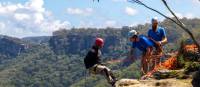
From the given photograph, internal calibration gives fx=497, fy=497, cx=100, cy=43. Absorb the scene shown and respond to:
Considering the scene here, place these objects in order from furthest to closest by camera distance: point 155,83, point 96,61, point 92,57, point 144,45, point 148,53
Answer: point 148,53, point 144,45, point 155,83, point 96,61, point 92,57

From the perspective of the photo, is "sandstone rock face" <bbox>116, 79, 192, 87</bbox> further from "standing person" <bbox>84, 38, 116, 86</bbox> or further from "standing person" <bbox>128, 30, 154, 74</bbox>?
"standing person" <bbox>128, 30, 154, 74</bbox>

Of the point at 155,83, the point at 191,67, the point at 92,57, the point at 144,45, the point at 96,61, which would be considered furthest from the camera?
the point at 144,45

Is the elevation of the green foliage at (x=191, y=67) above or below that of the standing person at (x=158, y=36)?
below

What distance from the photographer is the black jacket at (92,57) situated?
13.5m

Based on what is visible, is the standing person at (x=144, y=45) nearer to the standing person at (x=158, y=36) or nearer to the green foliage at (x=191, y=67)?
the standing person at (x=158, y=36)

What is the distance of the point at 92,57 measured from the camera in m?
13.6

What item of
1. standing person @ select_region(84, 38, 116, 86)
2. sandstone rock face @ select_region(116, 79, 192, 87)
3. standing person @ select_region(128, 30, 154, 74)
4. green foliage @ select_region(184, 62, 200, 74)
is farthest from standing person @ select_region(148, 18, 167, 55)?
standing person @ select_region(84, 38, 116, 86)

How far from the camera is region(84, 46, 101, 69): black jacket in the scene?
13.5m

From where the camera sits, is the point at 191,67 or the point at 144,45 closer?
the point at 191,67

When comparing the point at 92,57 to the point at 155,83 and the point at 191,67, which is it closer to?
the point at 155,83

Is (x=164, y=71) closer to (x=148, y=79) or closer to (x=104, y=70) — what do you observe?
(x=148, y=79)

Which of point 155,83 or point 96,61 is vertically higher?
point 96,61

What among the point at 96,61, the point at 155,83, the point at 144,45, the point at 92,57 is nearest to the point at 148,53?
the point at 144,45

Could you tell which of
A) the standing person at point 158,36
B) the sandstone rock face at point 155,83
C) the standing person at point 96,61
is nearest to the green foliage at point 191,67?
the sandstone rock face at point 155,83
